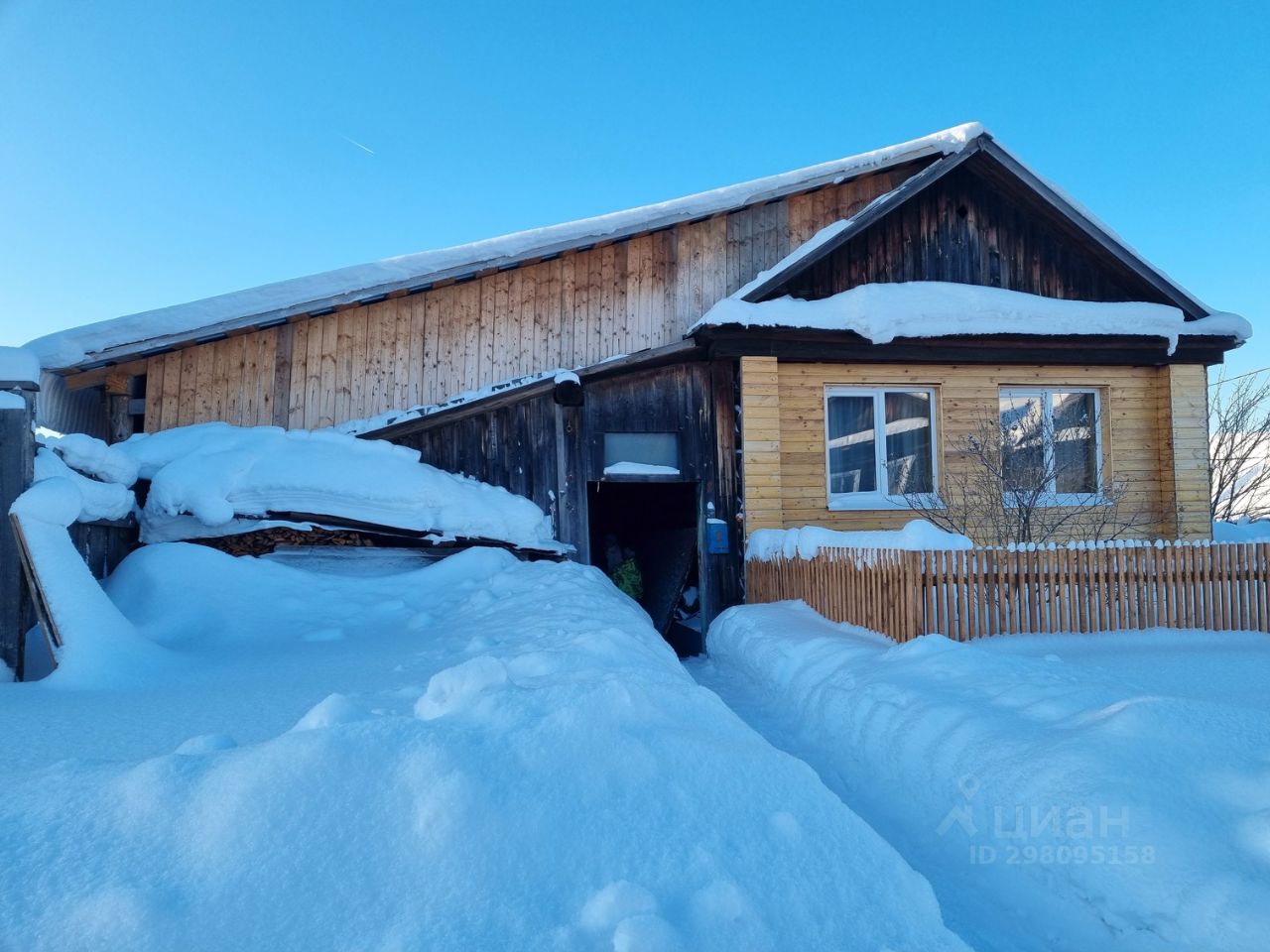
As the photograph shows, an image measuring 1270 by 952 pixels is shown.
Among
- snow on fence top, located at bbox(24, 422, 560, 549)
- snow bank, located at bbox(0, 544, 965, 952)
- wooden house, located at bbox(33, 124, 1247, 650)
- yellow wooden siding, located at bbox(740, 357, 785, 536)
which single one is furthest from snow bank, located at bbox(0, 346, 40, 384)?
yellow wooden siding, located at bbox(740, 357, 785, 536)

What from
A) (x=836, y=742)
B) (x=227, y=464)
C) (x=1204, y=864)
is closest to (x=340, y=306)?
(x=227, y=464)

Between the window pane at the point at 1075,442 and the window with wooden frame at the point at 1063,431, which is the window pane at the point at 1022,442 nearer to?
the window with wooden frame at the point at 1063,431

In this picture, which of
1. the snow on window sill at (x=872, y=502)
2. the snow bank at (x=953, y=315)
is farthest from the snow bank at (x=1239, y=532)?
the snow on window sill at (x=872, y=502)

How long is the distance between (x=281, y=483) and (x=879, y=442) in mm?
7512

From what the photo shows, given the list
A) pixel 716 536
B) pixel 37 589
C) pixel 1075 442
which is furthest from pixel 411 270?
pixel 1075 442

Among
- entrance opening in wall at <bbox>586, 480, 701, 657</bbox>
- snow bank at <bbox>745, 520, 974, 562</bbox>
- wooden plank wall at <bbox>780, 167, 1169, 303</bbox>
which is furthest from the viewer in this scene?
entrance opening in wall at <bbox>586, 480, 701, 657</bbox>

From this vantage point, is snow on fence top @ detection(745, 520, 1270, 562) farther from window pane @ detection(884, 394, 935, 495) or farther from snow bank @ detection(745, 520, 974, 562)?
window pane @ detection(884, 394, 935, 495)

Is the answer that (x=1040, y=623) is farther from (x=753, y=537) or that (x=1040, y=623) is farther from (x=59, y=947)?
(x=59, y=947)

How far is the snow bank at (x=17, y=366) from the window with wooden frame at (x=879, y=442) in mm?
8400

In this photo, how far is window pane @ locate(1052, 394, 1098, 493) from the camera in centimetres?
1052

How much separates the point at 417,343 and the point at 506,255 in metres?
1.64

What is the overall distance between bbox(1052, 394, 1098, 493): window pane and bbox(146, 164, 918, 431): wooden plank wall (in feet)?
14.4

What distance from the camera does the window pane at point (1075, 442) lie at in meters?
10.5

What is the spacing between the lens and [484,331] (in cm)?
993
